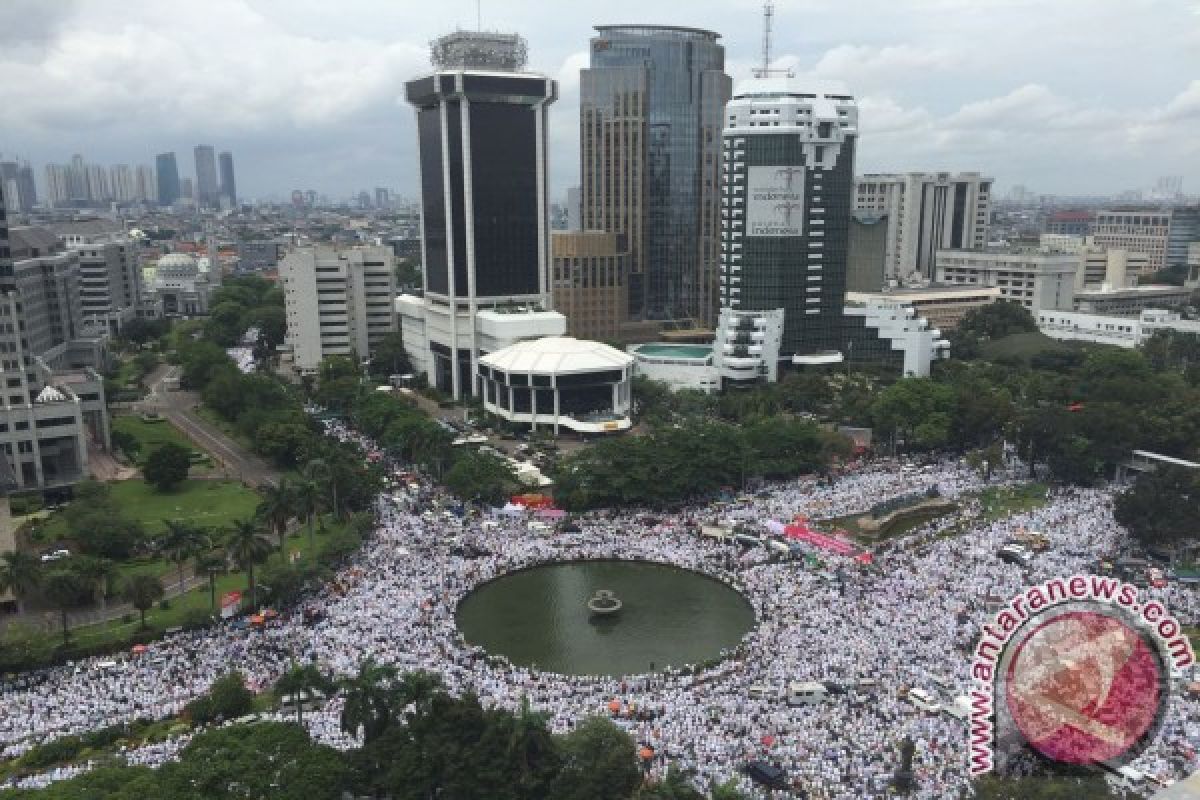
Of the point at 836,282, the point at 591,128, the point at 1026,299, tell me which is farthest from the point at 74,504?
the point at 1026,299

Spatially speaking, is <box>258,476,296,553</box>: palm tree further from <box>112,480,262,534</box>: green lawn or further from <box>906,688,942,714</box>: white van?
<box>906,688,942,714</box>: white van

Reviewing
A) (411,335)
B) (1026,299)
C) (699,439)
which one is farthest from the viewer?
(1026,299)

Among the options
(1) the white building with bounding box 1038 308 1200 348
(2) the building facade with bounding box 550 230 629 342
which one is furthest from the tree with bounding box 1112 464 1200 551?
(2) the building facade with bounding box 550 230 629 342

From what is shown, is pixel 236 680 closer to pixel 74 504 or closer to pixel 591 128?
pixel 74 504

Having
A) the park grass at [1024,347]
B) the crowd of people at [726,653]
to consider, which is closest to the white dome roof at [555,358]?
the crowd of people at [726,653]

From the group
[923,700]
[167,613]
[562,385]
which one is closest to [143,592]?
[167,613]

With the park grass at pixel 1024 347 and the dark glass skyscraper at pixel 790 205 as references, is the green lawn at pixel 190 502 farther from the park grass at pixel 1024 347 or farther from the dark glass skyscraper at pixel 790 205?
the park grass at pixel 1024 347
